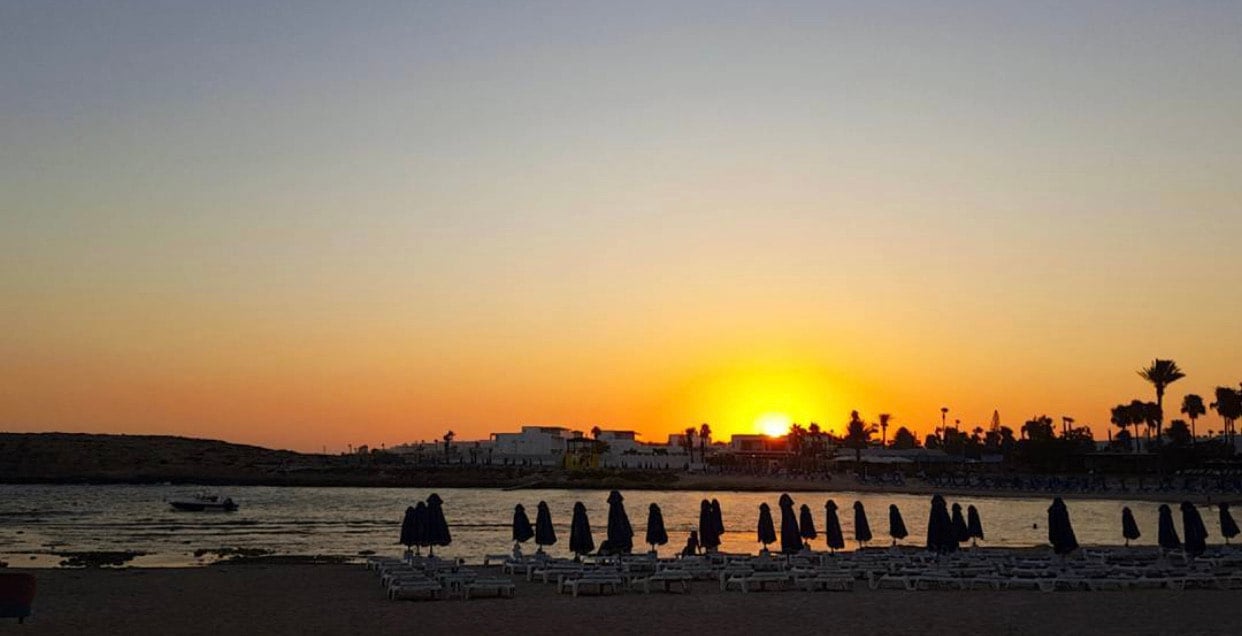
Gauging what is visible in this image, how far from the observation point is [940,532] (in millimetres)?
26953

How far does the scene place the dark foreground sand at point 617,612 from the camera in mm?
17422

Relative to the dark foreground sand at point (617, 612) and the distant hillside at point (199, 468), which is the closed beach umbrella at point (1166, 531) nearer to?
the dark foreground sand at point (617, 612)

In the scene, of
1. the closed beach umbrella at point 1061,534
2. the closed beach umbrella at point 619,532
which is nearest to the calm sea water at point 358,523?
the closed beach umbrella at point 619,532

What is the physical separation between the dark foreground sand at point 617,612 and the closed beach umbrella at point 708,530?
4050mm

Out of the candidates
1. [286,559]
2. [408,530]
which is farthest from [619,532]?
[286,559]

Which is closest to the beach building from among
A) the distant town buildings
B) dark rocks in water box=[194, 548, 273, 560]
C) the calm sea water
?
the distant town buildings

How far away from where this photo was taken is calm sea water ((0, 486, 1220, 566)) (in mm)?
42438

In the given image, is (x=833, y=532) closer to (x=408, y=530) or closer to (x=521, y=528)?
(x=521, y=528)

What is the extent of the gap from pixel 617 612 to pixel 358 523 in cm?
4221

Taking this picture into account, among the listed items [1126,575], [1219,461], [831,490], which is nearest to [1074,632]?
[1126,575]

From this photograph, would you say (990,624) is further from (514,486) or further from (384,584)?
(514,486)

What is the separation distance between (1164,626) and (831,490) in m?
81.6

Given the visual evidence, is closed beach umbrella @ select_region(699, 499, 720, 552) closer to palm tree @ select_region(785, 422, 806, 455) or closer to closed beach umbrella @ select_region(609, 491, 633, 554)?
closed beach umbrella @ select_region(609, 491, 633, 554)

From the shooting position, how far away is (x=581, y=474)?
424ft
